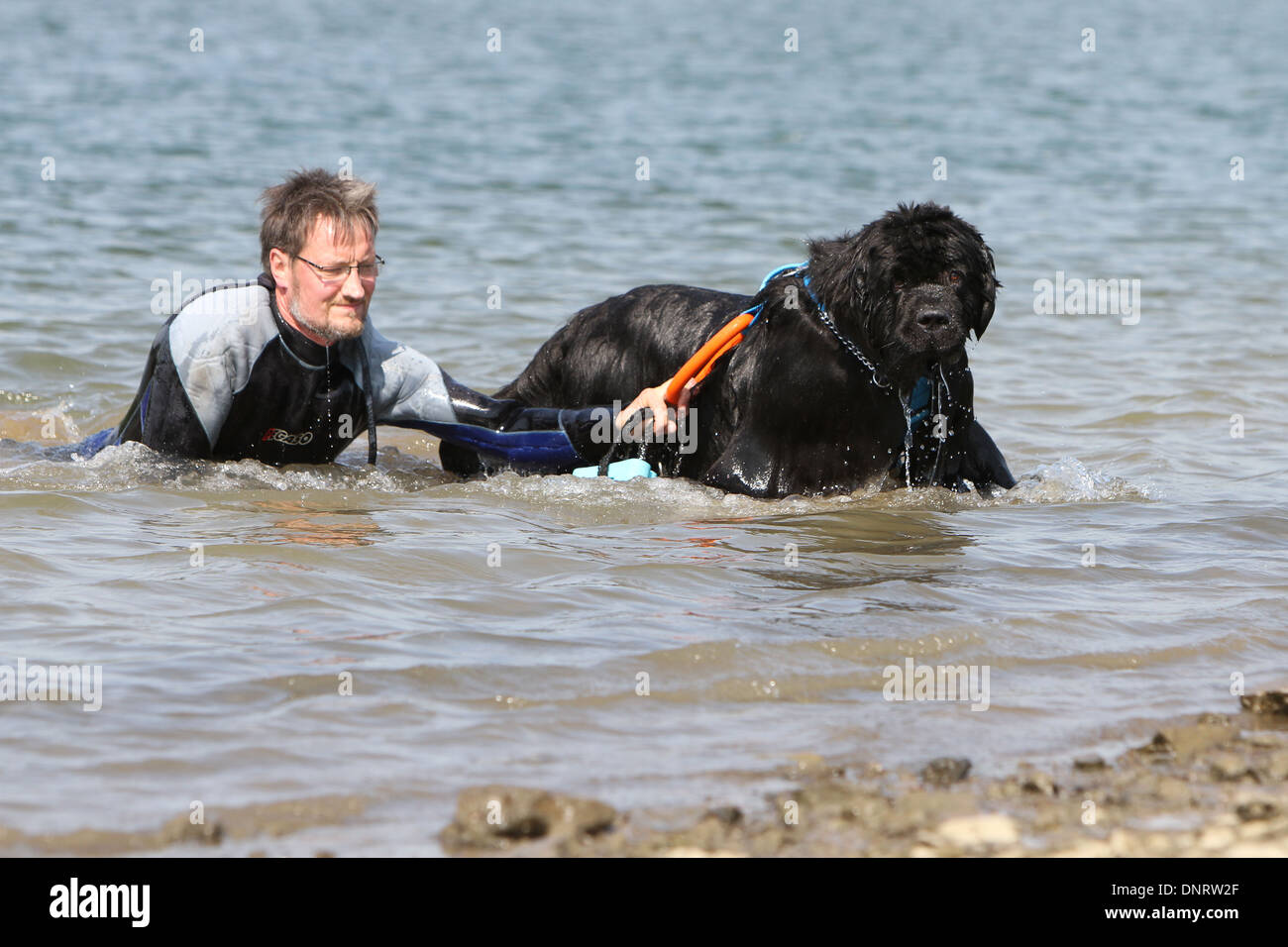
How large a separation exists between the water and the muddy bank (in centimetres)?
12

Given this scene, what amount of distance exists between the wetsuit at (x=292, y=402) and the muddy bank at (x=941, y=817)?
3193 mm

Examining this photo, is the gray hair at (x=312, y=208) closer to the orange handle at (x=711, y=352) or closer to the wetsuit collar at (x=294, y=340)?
the wetsuit collar at (x=294, y=340)

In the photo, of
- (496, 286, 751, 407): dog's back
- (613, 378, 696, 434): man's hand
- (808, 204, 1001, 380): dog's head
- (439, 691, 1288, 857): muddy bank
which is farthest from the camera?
(496, 286, 751, 407): dog's back

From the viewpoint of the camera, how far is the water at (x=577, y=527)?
3969mm

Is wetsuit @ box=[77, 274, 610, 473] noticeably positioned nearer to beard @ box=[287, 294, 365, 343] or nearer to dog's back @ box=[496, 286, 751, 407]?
beard @ box=[287, 294, 365, 343]

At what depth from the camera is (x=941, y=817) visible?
3.54m

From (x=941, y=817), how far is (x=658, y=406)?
3172 mm

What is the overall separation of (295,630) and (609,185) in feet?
41.1

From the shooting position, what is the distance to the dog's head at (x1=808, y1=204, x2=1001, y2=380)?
577cm

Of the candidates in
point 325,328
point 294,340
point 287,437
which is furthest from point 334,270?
point 287,437

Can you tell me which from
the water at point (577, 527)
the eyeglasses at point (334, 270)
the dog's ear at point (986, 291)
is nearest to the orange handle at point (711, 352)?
the water at point (577, 527)

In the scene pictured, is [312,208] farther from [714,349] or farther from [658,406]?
[714,349]

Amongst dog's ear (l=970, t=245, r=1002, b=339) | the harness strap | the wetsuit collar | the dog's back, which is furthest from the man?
dog's ear (l=970, t=245, r=1002, b=339)
